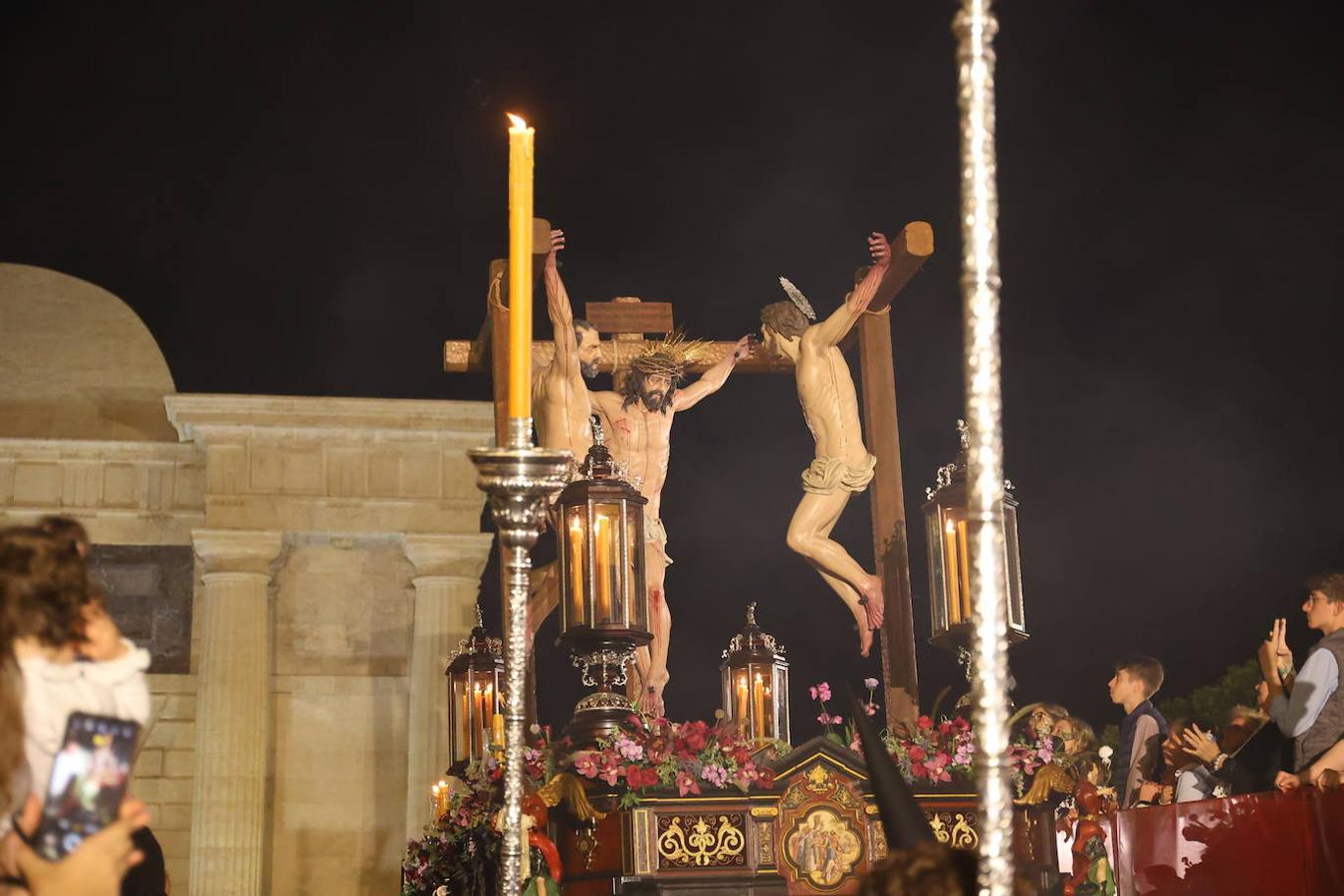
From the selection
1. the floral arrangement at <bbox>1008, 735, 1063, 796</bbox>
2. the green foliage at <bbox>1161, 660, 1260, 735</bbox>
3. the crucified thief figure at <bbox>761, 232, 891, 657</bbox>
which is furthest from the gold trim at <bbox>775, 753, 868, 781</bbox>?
the green foliage at <bbox>1161, 660, 1260, 735</bbox>

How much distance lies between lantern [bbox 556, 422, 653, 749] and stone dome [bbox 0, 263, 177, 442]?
11.2 metres

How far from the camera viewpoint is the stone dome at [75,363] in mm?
20094

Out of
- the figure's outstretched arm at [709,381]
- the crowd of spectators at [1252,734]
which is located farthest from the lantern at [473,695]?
the crowd of spectators at [1252,734]

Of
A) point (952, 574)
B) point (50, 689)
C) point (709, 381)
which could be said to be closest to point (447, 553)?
point (709, 381)

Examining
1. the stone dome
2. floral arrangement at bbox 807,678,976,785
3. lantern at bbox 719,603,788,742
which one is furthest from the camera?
the stone dome

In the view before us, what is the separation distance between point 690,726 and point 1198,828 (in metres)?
2.51

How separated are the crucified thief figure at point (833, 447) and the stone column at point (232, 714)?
27.9ft

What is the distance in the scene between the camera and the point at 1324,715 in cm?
764

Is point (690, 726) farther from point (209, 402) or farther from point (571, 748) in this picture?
point (209, 402)

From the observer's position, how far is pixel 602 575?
32.7ft

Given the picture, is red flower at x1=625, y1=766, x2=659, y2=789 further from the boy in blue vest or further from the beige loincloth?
the beige loincloth

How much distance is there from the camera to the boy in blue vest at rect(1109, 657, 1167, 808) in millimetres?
9344

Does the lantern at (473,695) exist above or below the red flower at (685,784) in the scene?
above

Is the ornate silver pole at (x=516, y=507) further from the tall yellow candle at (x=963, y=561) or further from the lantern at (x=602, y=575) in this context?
the tall yellow candle at (x=963, y=561)
